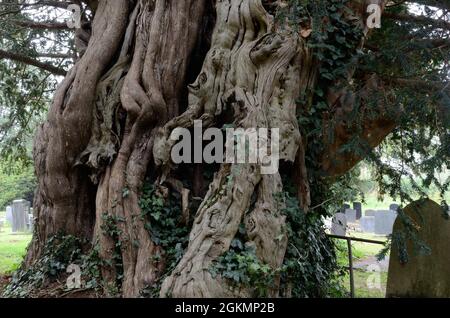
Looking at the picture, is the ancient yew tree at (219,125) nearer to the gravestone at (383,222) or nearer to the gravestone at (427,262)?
the gravestone at (427,262)

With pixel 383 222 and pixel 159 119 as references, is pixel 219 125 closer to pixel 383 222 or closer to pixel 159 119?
pixel 159 119

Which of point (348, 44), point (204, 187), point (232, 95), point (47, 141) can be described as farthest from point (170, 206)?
point (348, 44)

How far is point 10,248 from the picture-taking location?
10.8 metres

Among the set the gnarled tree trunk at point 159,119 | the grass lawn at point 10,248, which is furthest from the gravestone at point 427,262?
the grass lawn at point 10,248

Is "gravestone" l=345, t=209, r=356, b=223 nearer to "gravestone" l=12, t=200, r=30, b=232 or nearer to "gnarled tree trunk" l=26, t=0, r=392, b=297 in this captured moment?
"gnarled tree trunk" l=26, t=0, r=392, b=297

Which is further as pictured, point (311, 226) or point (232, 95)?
point (311, 226)

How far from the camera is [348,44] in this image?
4.86 metres

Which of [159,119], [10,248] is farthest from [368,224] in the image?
[10,248]

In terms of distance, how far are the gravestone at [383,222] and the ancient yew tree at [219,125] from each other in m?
5.76

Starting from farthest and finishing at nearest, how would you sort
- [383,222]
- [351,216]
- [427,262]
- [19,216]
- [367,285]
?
[19,216]
[351,216]
[383,222]
[367,285]
[427,262]

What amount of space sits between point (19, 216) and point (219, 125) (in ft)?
36.4

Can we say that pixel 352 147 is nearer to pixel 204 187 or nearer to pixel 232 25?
pixel 204 187

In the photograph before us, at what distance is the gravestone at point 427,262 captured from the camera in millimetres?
4285

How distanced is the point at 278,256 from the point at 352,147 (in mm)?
1140
